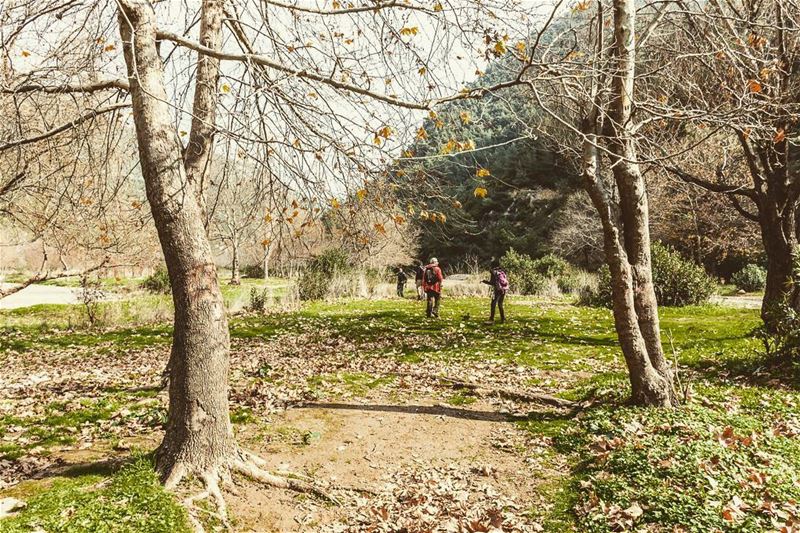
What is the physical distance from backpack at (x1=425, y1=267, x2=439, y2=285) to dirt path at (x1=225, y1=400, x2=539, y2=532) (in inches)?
335

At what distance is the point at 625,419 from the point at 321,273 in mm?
19224

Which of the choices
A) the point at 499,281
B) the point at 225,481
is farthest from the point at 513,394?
the point at 499,281

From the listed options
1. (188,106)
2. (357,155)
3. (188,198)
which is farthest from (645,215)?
(188,106)

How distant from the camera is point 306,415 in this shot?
6.51 m

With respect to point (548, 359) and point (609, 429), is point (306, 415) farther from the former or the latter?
point (548, 359)

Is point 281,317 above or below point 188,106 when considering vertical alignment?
below

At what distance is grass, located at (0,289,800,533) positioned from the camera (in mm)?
3828

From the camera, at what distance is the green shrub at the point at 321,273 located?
2272 cm

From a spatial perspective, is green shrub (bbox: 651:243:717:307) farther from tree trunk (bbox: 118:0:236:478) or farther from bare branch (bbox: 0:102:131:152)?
bare branch (bbox: 0:102:131:152)

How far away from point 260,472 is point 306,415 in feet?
6.88

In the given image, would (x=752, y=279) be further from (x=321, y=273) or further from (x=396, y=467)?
(x=396, y=467)

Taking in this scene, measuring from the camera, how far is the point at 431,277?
1556 cm

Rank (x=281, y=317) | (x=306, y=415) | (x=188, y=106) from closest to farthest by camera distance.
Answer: (x=188, y=106) < (x=306, y=415) < (x=281, y=317)

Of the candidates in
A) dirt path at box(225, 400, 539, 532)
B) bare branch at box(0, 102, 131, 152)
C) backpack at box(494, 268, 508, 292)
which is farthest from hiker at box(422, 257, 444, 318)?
bare branch at box(0, 102, 131, 152)
